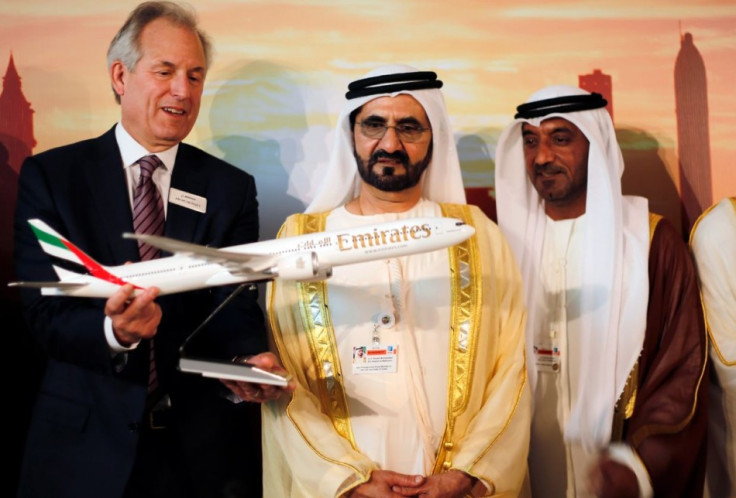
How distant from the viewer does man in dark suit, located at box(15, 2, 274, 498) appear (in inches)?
120

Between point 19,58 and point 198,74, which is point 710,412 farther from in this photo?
point 19,58

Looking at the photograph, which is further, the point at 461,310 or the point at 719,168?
the point at 719,168

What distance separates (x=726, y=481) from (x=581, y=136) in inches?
62.9

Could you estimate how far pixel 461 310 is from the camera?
10.8 feet

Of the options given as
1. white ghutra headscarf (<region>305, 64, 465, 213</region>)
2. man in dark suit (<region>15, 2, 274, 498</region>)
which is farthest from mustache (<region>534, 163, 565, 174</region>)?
man in dark suit (<region>15, 2, 274, 498</region>)

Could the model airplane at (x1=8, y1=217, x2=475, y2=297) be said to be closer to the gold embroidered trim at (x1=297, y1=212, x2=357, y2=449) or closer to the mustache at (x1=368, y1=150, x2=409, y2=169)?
the gold embroidered trim at (x1=297, y1=212, x2=357, y2=449)

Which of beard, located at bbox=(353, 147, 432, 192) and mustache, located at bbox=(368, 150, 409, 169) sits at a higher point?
mustache, located at bbox=(368, 150, 409, 169)

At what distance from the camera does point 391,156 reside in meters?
3.42

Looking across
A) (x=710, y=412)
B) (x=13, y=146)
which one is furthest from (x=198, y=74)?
(x=710, y=412)

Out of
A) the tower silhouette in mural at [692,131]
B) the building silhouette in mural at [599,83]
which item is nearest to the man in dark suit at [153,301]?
the building silhouette in mural at [599,83]

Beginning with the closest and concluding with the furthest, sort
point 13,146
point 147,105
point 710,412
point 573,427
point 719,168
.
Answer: point 147,105 < point 573,427 < point 710,412 < point 13,146 < point 719,168

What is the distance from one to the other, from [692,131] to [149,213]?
2.86 meters

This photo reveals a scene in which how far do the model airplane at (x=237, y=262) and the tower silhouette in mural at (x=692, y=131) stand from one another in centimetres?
214

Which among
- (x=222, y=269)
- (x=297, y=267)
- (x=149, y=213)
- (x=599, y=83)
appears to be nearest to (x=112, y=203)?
(x=149, y=213)
